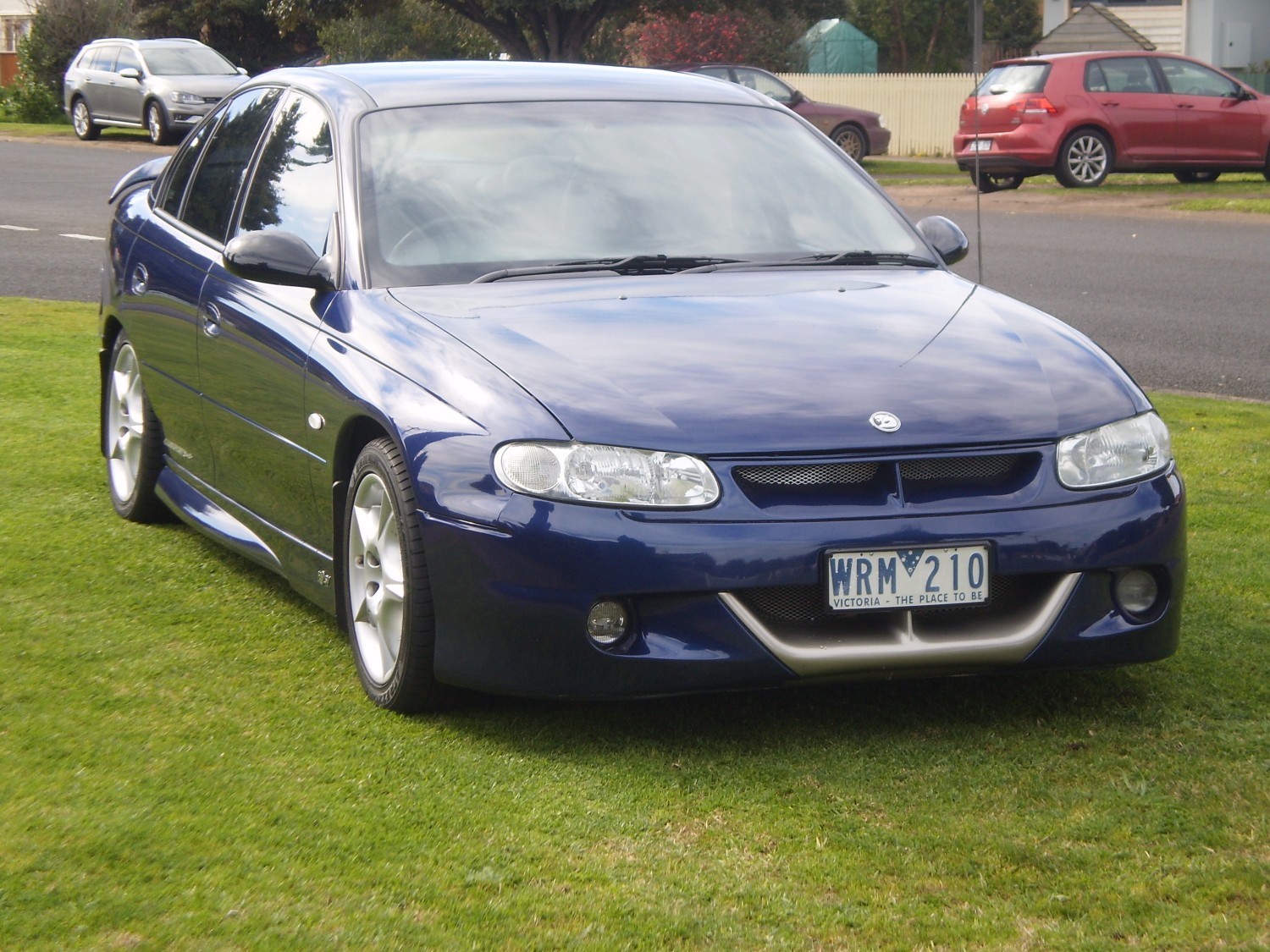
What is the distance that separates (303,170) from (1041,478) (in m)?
2.49

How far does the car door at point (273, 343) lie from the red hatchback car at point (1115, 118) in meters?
17.7

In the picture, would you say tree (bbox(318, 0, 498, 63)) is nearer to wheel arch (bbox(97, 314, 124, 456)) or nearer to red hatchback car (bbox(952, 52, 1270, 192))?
red hatchback car (bbox(952, 52, 1270, 192))

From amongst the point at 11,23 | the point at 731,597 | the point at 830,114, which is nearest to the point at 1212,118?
the point at 830,114

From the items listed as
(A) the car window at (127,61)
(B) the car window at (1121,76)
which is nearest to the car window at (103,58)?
(A) the car window at (127,61)

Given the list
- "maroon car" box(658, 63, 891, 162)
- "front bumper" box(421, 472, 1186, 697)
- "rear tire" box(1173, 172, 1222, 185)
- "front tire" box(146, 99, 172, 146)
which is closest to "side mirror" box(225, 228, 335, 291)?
"front bumper" box(421, 472, 1186, 697)

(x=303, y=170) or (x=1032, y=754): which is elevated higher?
(x=303, y=170)

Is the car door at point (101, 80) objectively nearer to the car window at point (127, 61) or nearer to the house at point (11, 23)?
the car window at point (127, 61)

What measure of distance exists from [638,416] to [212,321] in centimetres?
204

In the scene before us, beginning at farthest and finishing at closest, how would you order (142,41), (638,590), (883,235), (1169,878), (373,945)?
(142,41) → (883,235) → (638,590) → (1169,878) → (373,945)

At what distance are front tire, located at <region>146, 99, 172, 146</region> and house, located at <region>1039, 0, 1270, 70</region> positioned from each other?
2273 centimetres

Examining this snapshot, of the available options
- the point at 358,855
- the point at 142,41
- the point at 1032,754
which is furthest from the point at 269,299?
the point at 142,41

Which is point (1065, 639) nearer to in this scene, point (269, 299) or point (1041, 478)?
point (1041, 478)

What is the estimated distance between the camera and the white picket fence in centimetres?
3591

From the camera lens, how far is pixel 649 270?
5.05m
